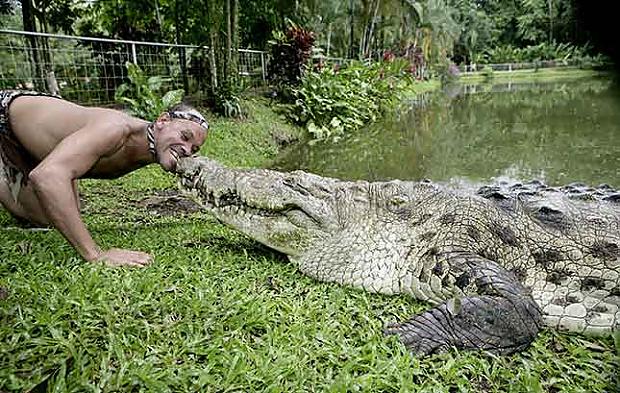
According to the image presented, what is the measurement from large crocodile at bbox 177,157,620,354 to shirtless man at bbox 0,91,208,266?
0.97 feet

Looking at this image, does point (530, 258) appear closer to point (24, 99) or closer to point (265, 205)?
point (265, 205)

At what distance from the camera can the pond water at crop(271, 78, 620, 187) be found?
7.54m

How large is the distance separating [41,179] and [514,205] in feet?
8.81

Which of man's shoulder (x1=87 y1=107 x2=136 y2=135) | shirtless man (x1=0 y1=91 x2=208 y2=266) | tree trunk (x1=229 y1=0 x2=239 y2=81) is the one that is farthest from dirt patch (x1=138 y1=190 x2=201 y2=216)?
tree trunk (x1=229 y1=0 x2=239 y2=81)

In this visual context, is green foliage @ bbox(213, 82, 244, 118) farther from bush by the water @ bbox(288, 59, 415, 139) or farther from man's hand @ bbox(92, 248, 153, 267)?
man's hand @ bbox(92, 248, 153, 267)

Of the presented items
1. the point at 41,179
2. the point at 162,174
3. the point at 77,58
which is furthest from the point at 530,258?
the point at 77,58

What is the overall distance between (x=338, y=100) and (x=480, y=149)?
4.69 metres

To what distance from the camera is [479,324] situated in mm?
2326

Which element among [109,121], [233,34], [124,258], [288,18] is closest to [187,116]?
[109,121]

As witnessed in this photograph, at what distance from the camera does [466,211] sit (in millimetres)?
2871

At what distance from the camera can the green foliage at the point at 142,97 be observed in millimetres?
8391

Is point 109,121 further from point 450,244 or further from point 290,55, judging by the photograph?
point 290,55

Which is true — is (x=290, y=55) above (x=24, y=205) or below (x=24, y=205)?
above

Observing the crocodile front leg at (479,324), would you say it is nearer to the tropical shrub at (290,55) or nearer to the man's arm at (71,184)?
the man's arm at (71,184)
